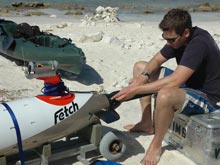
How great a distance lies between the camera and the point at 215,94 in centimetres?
460

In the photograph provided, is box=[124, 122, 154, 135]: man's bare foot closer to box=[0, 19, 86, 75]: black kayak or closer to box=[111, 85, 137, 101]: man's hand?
box=[111, 85, 137, 101]: man's hand

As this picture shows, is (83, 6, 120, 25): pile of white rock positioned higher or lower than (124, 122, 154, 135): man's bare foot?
higher

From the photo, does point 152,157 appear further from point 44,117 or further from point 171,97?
point 44,117

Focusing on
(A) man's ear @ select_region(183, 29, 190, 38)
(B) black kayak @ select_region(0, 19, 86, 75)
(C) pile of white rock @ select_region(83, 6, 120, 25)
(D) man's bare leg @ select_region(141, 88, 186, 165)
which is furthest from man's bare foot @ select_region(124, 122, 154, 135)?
(C) pile of white rock @ select_region(83, 6, 120, 25)

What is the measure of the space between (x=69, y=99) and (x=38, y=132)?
0.46 meters

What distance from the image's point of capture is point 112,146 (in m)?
4.48

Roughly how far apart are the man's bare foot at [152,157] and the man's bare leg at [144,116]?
0.73 m

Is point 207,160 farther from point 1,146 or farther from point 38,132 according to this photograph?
point 1,146

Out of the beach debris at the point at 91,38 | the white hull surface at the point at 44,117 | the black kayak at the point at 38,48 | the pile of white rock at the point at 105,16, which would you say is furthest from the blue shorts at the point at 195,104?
the pile of white rock at the point at 105,16

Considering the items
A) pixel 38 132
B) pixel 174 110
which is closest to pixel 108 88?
pixel 174 110

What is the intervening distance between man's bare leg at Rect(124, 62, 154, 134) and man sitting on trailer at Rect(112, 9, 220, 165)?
0.45m

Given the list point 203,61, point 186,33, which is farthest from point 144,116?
point 186,33

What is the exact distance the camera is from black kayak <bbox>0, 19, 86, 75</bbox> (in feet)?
24.3

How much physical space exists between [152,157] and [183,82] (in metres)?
0.86
